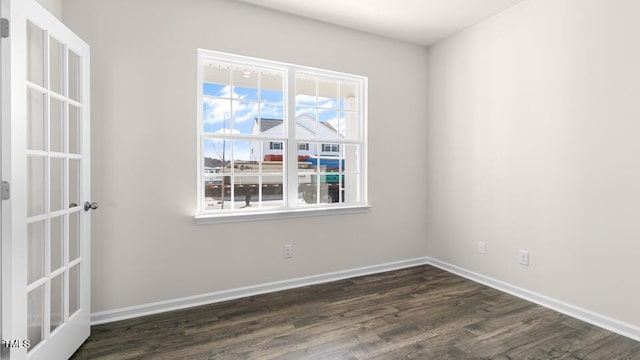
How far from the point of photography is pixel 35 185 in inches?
66.6

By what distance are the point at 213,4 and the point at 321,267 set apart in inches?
107

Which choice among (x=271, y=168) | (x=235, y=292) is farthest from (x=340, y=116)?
(x=235, y=292)

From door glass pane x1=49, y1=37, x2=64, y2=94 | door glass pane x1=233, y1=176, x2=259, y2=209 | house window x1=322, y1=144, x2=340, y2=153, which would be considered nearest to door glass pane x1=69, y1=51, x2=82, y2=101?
door glass pane x1=49, y1=37, x2=64, y2=94

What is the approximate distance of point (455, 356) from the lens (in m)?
1.96

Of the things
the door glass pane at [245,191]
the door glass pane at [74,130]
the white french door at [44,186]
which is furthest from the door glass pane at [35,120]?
the door glass pane at [245,191]

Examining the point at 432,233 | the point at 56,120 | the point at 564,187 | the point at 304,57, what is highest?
the point at 304,57

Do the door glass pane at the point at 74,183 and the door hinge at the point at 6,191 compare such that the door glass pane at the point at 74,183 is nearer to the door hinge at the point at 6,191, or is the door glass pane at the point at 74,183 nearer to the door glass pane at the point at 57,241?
the door glass pane at the point at 57,241

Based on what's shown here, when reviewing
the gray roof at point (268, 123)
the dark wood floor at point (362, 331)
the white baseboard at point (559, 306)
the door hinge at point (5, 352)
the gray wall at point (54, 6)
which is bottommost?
the dark wood floor at point (362, 331)

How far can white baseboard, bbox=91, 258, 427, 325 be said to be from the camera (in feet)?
8.02

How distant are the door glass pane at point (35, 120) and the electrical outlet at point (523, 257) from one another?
3.74 meters

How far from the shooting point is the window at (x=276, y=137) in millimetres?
2902

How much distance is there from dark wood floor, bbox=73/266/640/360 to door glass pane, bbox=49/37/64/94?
167 cm

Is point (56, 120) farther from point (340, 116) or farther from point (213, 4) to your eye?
point (340, 116)

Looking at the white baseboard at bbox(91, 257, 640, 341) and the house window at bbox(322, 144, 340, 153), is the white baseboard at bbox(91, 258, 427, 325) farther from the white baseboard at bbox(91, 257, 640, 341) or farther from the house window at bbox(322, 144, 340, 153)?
the house window at bbox(322, 144, 340, 153)
